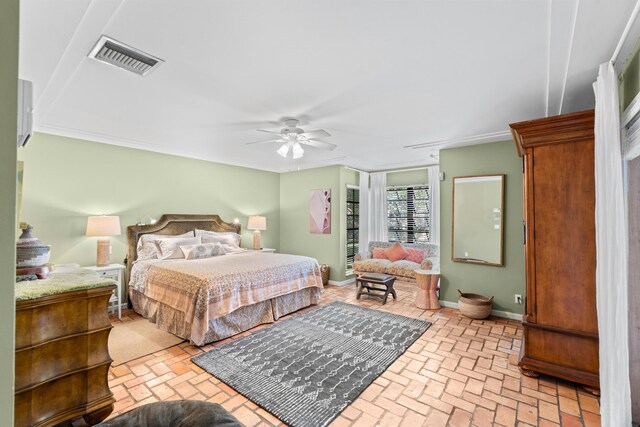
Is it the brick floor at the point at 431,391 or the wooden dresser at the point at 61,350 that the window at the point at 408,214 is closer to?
the brick floor at the point at 431,391

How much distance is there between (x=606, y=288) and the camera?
1892 mm

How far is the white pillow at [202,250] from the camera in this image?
433 cm

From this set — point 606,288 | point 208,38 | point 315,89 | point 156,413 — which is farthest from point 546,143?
point 156,413

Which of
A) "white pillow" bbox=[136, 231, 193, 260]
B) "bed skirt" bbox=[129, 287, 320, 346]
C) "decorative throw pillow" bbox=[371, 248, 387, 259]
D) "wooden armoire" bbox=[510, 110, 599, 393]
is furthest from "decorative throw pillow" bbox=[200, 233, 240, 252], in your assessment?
"wooden armoire" bbox=[510, 110, 599, 393]

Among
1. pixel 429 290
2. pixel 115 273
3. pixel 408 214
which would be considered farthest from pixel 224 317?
pixel 408 214

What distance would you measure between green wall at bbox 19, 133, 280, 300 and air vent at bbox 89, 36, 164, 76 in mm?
2493

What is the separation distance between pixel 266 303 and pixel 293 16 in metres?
3.20

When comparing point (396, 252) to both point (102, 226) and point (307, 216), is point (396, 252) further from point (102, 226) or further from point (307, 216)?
point (102, 226)

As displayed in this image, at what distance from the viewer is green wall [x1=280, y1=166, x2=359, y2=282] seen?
19.3ft

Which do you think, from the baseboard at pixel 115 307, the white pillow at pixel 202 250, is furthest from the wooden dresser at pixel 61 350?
the baseboard at pixel 115 307

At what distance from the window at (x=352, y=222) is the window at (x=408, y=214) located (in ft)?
2.68

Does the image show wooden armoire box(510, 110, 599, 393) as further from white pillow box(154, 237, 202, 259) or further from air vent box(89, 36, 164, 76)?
white pillow box(154, 237, 202, 259)

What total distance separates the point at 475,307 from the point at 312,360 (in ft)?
7.98

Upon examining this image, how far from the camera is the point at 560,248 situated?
8.02 feet
